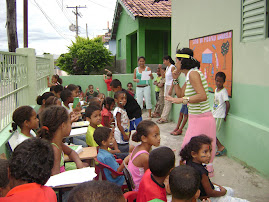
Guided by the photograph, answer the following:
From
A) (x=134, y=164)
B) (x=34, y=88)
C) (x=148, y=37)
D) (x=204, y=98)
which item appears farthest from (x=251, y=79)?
(x=148, y=37)

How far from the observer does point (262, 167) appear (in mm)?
4066

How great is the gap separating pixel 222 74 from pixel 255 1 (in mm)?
1275

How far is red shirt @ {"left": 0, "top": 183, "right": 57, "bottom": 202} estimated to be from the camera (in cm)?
158

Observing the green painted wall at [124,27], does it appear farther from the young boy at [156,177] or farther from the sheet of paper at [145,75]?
the young boy at [156,177]

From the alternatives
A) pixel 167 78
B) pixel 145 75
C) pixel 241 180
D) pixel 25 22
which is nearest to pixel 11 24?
pixel 25 22

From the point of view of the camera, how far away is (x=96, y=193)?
4.19 feet

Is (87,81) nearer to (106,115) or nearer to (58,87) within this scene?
(58,87)

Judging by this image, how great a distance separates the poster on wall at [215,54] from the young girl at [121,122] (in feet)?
6.57

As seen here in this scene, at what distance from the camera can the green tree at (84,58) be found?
15672 mm

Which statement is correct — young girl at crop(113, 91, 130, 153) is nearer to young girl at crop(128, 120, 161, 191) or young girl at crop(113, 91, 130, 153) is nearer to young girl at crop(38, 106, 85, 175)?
young girl at crop(128, 120, 161, 191)

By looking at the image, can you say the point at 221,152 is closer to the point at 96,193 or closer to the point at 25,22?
the point at 96,193

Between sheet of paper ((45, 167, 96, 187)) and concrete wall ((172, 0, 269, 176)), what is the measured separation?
2719 mm

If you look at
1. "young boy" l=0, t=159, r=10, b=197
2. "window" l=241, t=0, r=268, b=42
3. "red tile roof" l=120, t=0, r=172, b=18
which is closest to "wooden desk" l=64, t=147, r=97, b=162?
"young boy" l=0, t=159, r=10, b=197

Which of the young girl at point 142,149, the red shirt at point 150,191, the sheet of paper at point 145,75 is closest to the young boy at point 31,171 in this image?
the red shirt at point 150,191
